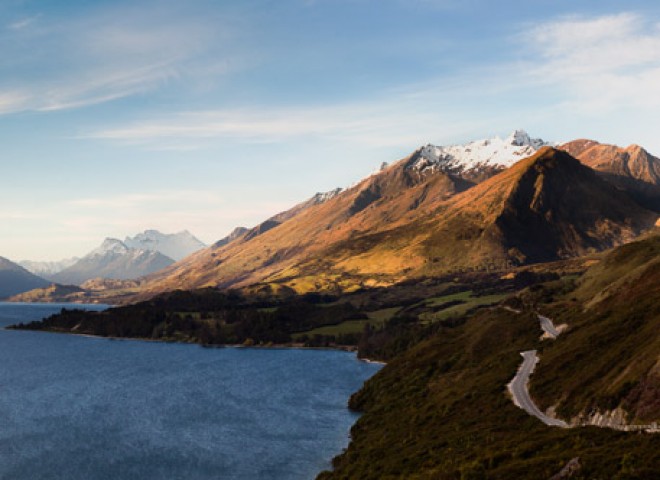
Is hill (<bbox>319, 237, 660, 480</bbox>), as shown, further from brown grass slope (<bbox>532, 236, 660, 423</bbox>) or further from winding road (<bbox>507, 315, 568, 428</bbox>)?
winding road (<bbox>507, 315, 568, 428</bbox>)

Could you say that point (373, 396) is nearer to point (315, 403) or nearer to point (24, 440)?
point (315, 403)

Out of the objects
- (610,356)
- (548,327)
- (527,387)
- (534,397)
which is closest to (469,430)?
(534,397)

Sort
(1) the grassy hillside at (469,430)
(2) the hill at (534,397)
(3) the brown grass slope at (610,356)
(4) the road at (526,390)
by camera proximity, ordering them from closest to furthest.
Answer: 1. (1) the grassy hillside at (469,430)
2. (2) the hill at (534,397)
3. (3) the brown grass slope at (610,356)
4. (4) the road at (526,390)

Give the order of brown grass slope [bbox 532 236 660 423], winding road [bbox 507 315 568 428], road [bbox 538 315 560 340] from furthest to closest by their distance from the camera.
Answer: road [bbox 538 315 560 340], winding road [bbox 507 315 568 428], brown grass slope [bbox 532 236 660 423]

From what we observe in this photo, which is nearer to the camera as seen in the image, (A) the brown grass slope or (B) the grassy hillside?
(B) the grassy hillside

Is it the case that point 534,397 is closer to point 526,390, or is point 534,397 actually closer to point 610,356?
point 526,390

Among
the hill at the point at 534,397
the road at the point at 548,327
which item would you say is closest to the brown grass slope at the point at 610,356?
the hill at the point at 534,397

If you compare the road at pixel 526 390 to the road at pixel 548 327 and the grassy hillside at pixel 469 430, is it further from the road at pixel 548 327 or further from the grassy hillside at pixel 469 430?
the road at pixel 548 327

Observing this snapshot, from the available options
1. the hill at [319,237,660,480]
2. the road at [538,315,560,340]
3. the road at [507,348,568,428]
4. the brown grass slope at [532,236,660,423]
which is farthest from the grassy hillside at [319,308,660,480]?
the brown grass slope at [532,236,660,423]
